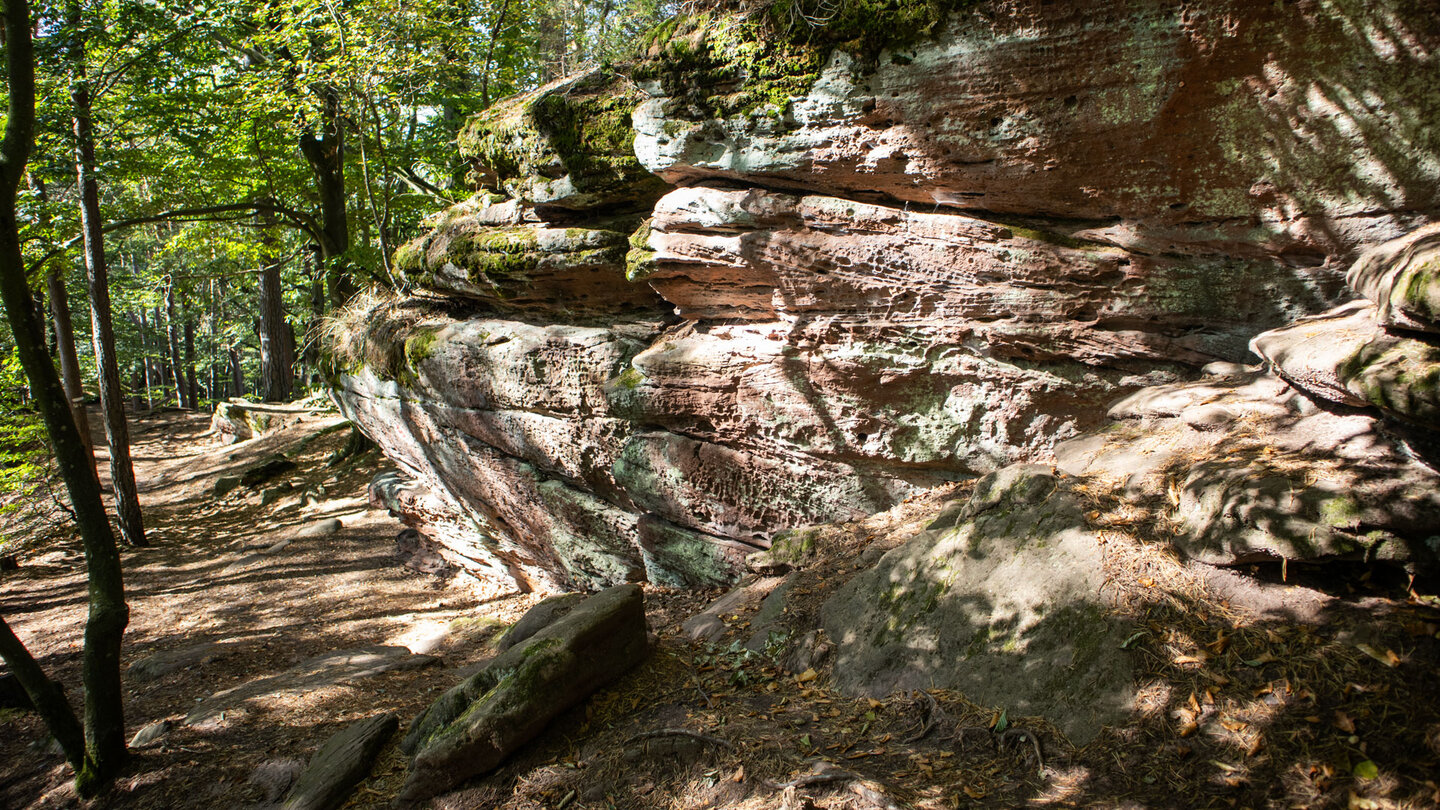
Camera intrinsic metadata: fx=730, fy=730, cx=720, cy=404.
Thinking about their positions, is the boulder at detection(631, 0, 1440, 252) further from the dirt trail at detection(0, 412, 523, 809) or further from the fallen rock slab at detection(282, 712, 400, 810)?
the dirt trail at detection(0, 412, 523, 809)

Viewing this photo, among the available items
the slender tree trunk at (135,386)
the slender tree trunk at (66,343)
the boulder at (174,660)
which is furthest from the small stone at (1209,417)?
the slender tree trunk at (135,386)

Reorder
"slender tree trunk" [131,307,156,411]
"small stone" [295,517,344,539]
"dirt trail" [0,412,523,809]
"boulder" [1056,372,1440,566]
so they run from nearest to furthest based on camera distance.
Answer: "boulder" [1056,372,1440,566], "dirt trail" [0,412,523,809], "small stone" [295,517,344,539], "slender tree trunk" [131,307,156,411]

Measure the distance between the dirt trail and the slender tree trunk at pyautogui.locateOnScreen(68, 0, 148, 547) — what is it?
0.93 m

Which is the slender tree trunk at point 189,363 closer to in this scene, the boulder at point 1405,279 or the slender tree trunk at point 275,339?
the slender tree trunk at point 275,339

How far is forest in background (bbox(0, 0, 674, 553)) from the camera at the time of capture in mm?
10547

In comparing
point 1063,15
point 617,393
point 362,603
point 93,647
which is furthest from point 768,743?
point 362,603

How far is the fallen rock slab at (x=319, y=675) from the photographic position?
6531mm

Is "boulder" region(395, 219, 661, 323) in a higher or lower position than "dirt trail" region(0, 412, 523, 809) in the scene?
higher

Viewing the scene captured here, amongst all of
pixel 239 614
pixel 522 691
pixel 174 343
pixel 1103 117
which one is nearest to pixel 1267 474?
pixel 1103 117

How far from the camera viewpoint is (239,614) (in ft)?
34.4

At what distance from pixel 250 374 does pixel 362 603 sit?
4446cm

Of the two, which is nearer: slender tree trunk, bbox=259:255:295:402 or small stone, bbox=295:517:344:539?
small stone, bbox=295:517:344:539

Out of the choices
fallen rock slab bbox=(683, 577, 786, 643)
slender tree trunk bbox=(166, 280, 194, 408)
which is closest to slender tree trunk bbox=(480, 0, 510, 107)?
fallen rock slab bbox=(683, 577, 786, 643)

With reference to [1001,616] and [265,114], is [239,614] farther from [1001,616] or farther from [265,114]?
[1001,616]
